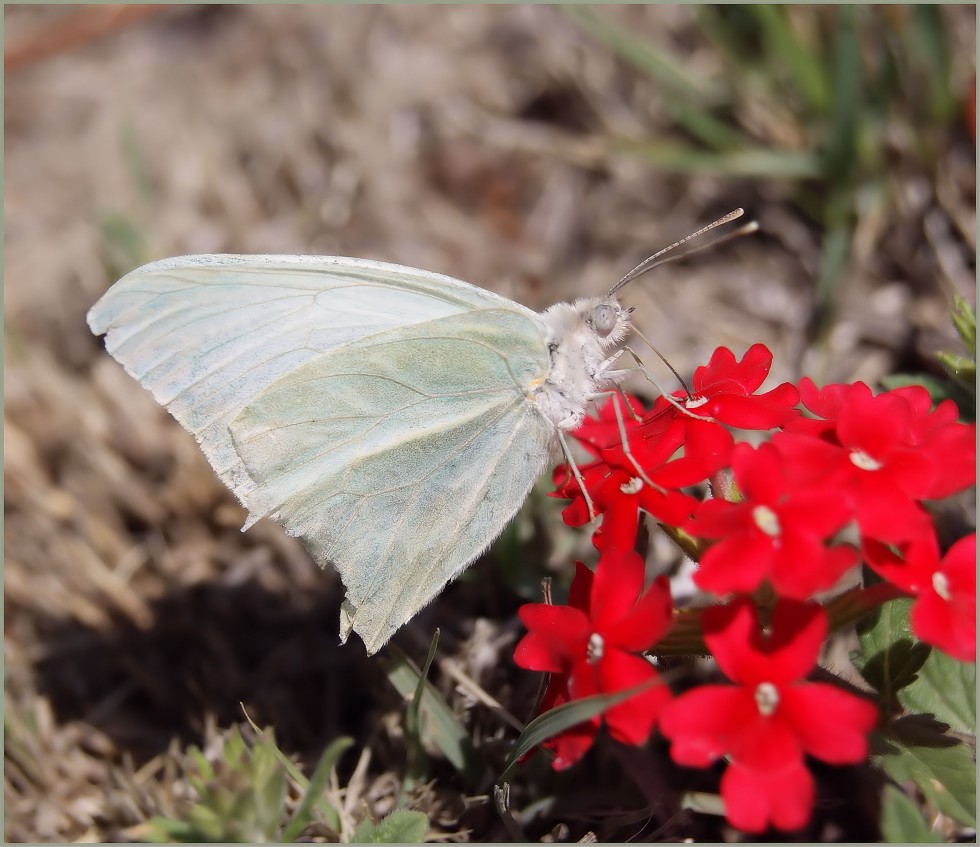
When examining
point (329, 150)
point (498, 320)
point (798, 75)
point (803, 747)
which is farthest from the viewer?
point (329, 150)

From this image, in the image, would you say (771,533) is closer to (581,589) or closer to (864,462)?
(864,462)

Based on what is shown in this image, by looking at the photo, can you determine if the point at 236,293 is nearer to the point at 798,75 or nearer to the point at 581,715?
the point at 581,715

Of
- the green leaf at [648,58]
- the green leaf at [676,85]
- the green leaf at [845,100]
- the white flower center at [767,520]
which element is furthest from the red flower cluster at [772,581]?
the green leaf at [648,58]

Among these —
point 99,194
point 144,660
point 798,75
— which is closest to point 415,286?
point 144,660

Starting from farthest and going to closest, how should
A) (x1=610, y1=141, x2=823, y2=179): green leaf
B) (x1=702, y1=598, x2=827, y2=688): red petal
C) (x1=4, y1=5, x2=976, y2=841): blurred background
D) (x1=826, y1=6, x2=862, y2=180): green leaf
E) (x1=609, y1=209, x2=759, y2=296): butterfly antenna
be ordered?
(x1=610, y1=141, x2=823, y2=179): green leaf → (x1=826, y1=6, x2=862, y2=180): green leaf → (x1=4, y1=5, x2=976, y2=841): blurred background → (x1=609, y1=209, x2=759, y2=296): butterfly antenna → (x1=702, y1=598, x2=827, y2=688): red petal

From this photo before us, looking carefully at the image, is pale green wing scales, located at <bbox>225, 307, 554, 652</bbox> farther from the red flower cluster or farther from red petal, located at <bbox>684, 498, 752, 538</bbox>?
red petal, located at <bbox>684, 498, 752, 538</bbox>

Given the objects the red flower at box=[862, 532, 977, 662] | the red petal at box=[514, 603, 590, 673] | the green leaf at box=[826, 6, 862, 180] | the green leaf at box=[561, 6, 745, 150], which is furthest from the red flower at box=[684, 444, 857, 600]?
the green leaf at box=[561, 6, 745, 150]
